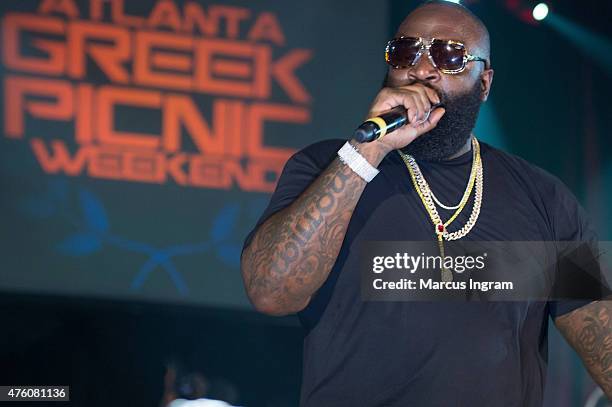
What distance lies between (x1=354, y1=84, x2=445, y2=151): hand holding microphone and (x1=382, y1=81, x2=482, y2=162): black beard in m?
0.27

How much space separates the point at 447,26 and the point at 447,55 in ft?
0.42

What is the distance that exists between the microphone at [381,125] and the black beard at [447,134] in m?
0.33

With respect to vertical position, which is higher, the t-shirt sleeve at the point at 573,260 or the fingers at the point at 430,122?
the fingers at the point at 430,122

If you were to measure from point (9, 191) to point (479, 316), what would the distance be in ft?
9.76

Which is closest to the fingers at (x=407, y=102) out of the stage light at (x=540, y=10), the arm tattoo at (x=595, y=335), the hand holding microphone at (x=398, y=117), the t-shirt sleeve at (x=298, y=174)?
the hand holding microphone at (x=398, y=117)

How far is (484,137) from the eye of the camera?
5.05 meters

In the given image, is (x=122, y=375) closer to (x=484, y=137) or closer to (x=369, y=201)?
(x=484, y=137)

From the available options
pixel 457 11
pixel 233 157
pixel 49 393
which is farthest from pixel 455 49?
pixel 49 393

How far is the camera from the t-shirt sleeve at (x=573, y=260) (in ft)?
7.55

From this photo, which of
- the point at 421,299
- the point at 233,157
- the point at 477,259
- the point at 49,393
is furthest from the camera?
the point at 233,157

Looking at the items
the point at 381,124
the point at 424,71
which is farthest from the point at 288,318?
the point at 381,124

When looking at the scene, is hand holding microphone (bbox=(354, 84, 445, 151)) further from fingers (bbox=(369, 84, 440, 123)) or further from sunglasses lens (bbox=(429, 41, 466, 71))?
sunglasses lens (bbox=(429, 41, 466, 71))

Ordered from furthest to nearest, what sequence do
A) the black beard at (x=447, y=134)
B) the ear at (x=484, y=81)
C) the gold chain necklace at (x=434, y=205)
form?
the ear at (x=484, y=81) < the black beard at (x=447, y=134) < the gold chain necklace at (x=434, y=205)

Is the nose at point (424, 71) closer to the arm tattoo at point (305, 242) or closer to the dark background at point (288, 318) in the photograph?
the arm tattoo at point (305, 242)
